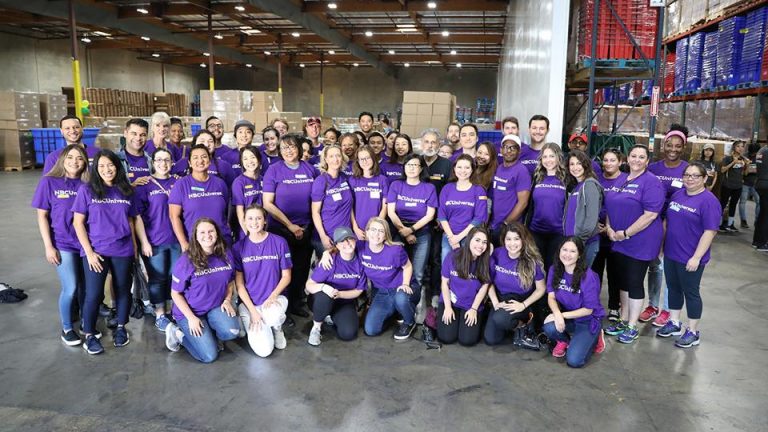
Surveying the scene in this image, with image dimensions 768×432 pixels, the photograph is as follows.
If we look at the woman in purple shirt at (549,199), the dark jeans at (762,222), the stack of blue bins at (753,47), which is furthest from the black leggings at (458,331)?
the stack of blue bins at (753,47)

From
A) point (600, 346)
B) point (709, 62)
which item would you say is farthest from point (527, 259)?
point (709, 62)

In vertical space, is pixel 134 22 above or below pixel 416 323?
above

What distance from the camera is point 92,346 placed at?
420cm

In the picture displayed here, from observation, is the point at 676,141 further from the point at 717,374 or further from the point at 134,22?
the point at 134,22

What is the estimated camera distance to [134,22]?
1800 centimetres

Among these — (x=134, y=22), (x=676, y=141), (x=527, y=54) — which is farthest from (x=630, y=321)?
(x=134, y=22)

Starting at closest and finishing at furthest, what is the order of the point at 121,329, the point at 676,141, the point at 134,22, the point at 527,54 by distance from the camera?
the point at 121,329 → the point at 676,141 → the point at 527,54 → the point at 134,22

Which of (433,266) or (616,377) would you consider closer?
(616,377)

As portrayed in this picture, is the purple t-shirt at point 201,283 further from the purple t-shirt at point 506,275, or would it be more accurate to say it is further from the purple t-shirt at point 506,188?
the purple t-shirt at point 506,188

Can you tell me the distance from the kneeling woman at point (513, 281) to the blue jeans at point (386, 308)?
664 millimetres

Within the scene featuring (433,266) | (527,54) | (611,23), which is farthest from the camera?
(527,54)

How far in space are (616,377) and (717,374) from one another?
805 mm

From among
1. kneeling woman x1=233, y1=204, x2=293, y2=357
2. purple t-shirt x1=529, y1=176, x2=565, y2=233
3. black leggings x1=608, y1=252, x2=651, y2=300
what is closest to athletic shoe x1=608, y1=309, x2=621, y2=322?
black leggings x1=608, y1=252, x2=651, y2=300

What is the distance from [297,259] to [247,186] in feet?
2.76
